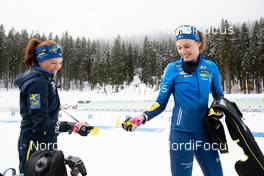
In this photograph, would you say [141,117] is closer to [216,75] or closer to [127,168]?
[216,75]

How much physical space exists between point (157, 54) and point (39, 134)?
6194 cm

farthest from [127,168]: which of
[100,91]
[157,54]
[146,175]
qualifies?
[157,54]

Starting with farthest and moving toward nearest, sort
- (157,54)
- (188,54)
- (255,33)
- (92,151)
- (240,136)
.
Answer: (157,54) < (255,33) < (92,151) < (188,54) < (240,136)

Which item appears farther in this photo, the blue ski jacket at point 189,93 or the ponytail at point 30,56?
the ponytail at point 30,56

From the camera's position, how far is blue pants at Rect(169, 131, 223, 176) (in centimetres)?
219

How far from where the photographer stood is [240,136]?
191cm

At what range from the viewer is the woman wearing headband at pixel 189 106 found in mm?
2201

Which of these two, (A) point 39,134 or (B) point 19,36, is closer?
(A) point 39,134

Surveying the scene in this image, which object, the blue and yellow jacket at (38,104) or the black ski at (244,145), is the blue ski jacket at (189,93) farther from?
the blue and yellow jacket at (38,104)

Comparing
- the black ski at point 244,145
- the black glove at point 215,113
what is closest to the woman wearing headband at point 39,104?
the black glove at point 215,113

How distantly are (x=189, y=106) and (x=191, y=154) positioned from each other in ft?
1.43

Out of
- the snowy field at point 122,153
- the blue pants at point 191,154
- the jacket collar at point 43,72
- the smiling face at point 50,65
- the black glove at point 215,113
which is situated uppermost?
the smiling face at point 50,65

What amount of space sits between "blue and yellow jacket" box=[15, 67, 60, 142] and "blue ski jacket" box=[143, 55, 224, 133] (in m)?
0.87

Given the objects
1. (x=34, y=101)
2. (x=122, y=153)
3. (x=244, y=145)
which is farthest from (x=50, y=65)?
(x=122, y=153)
